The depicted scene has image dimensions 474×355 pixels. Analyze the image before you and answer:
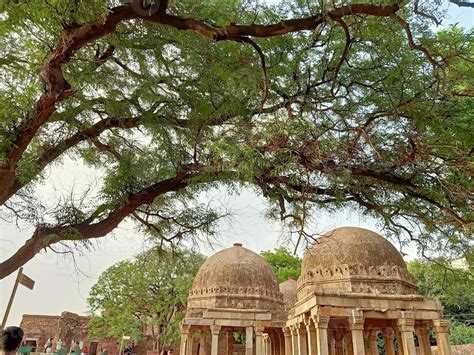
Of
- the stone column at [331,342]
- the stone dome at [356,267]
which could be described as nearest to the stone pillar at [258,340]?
the stone dome at [356,267]

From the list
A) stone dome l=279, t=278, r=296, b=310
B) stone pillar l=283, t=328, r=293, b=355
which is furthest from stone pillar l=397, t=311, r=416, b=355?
stone dome l=279, t=278, r=296, b=310

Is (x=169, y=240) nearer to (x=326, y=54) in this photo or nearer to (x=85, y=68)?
(x=85, y=68)

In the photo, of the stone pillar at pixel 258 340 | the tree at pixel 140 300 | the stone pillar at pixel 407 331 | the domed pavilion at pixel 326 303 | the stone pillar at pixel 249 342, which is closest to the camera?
the stone pillar at pixel 407 331

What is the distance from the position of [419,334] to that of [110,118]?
12.9m

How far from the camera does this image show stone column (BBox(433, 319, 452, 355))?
38.0 feet

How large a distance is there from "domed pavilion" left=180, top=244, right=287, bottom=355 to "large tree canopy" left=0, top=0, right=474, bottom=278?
1007cm

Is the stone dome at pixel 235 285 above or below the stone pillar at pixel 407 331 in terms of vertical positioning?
above

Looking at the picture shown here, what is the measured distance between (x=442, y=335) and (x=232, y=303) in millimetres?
7731

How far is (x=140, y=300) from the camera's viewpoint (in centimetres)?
2233

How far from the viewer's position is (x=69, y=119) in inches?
219

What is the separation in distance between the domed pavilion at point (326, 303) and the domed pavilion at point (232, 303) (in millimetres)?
36

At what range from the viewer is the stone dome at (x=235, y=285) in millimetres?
15883

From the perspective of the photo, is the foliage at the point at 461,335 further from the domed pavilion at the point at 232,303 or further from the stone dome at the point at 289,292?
the domed pavilion at the point at 232,303

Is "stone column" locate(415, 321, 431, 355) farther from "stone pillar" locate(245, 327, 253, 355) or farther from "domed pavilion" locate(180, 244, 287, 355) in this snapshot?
"stone pillar" locate(245, 327, 253, 355)
